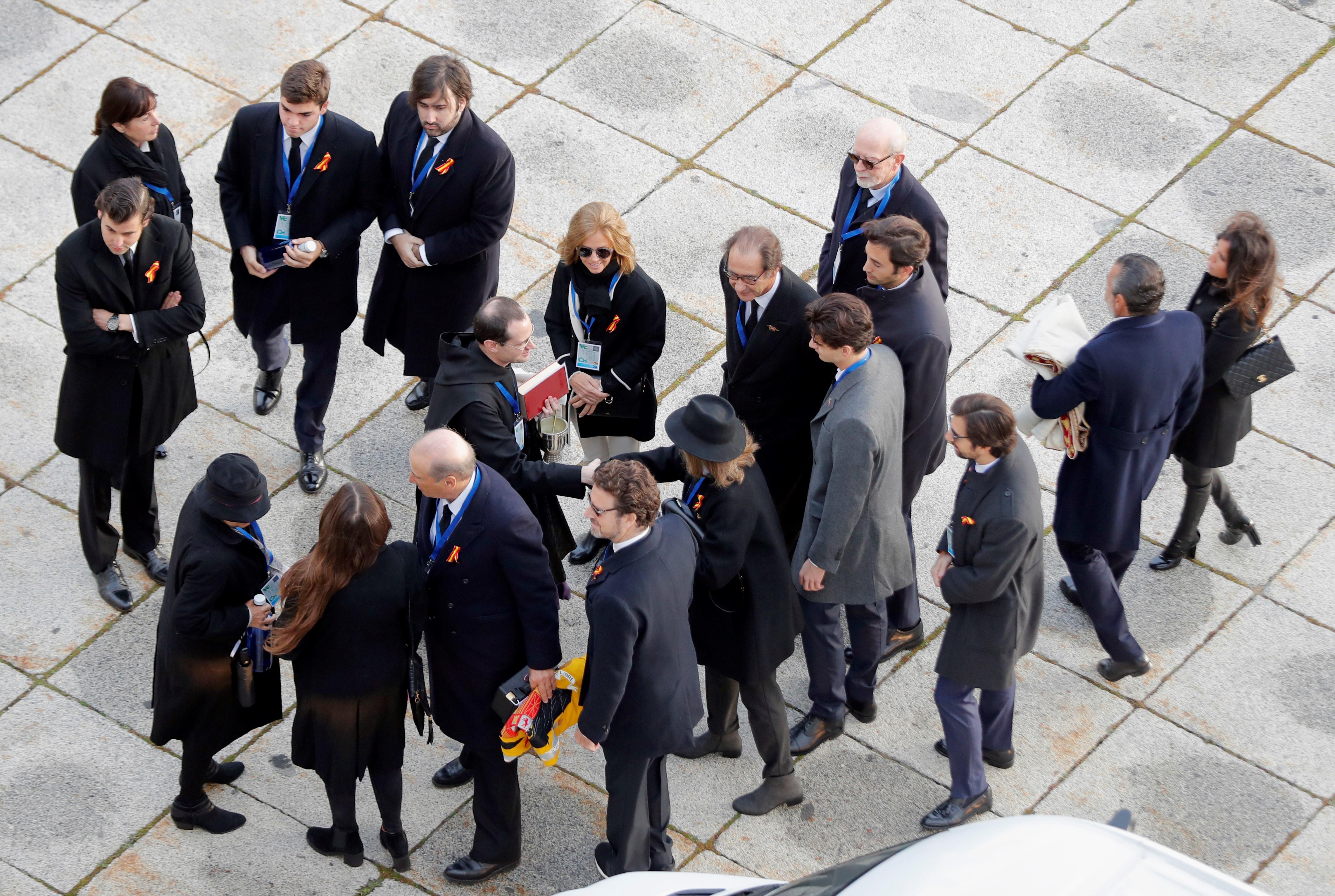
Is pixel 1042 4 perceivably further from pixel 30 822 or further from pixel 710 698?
pixel 30 822

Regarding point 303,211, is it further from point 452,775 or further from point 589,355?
point 452,775

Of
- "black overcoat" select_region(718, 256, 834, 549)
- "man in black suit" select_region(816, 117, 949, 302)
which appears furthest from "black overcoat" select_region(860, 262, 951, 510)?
"man in black suit" select_region(816, 117, 949, 302)

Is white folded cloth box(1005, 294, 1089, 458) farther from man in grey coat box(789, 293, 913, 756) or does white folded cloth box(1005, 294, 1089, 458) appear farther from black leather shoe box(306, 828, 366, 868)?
black leather shoe box(306, 828, 366, 868)

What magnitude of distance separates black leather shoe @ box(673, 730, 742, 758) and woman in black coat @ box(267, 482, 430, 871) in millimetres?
1370

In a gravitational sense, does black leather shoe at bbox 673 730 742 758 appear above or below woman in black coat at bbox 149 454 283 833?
below

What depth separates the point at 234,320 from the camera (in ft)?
24.8

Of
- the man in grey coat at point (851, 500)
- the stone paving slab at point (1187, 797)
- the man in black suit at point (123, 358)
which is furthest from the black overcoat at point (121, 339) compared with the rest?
the stone paving slab at point (1187, 797)

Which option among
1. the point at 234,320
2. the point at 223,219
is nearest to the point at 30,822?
the point at 234,320

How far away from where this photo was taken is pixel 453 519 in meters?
5.18

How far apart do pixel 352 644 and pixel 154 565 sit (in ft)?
7.30

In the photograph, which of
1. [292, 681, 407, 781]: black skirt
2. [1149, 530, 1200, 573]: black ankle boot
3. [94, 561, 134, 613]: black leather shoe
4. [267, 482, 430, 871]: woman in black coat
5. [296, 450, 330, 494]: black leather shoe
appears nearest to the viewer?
[267, 482, 430, 871]: woman in black coat

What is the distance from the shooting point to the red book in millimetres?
6031

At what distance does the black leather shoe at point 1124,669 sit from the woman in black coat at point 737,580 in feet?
5.43

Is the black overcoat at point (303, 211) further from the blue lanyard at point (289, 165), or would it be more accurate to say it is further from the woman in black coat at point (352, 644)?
the woman in black coat at point (352, 644)
